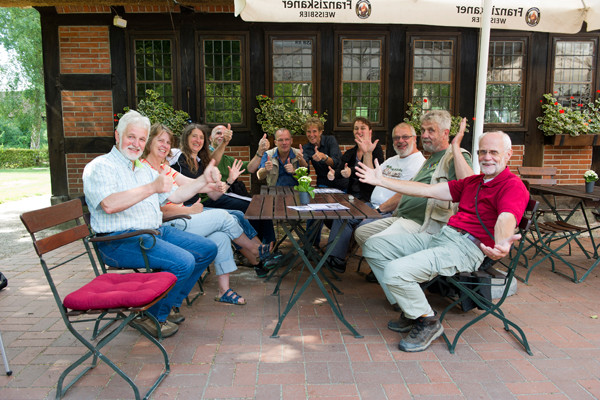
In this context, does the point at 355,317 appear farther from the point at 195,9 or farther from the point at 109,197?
the point at 195,9

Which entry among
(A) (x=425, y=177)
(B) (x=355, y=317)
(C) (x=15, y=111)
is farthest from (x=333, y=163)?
(C) (x=15, y=111)

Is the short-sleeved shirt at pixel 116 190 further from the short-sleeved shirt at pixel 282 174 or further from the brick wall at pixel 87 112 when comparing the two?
the brick wall at pixel 87 112

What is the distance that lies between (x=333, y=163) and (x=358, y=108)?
199 cm

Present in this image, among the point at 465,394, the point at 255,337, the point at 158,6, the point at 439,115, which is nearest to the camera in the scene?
the point at 465,394

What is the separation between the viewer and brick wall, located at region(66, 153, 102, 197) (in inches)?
258

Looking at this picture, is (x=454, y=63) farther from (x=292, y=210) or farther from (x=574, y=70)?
(x=292, y=210)

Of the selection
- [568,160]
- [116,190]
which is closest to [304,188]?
[116,190]

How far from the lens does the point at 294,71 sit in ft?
21.5

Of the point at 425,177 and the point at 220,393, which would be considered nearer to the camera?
the point at 220,393

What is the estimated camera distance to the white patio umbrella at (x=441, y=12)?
4402mm

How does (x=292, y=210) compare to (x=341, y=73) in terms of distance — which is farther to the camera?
(x=341, y=73)

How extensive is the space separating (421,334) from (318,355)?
0.68 m

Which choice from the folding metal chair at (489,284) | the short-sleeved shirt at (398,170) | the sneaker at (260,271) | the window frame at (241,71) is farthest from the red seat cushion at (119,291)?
the window frame at (241,71)

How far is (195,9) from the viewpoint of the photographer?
6273mm
